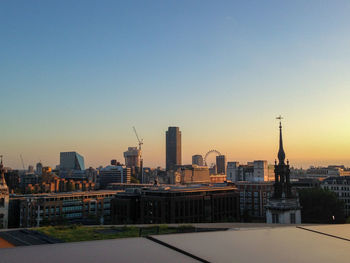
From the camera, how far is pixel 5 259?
6.72 meters

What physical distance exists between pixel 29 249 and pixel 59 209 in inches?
3587

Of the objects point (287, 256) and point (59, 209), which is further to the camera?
point (59, 209)

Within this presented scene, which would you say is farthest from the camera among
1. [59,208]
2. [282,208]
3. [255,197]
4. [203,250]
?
[255,197]

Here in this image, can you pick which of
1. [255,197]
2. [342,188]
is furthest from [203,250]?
[342,188]

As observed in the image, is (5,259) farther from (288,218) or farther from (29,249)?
(288,218)

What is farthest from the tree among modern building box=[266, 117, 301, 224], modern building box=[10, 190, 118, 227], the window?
modern building box=[10, 190, 118, 227]

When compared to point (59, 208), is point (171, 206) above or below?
above

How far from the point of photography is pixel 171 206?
84.1 meters

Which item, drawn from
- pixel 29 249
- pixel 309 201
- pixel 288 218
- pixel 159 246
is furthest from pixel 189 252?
pixel 309 201

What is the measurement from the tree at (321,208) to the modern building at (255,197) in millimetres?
32988

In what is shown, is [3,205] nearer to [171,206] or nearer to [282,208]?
[171,206]

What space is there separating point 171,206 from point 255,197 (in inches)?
1741

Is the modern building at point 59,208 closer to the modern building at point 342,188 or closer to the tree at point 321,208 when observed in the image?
the tree at point 321,208

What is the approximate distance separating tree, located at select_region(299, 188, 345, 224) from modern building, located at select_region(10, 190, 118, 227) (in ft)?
152
